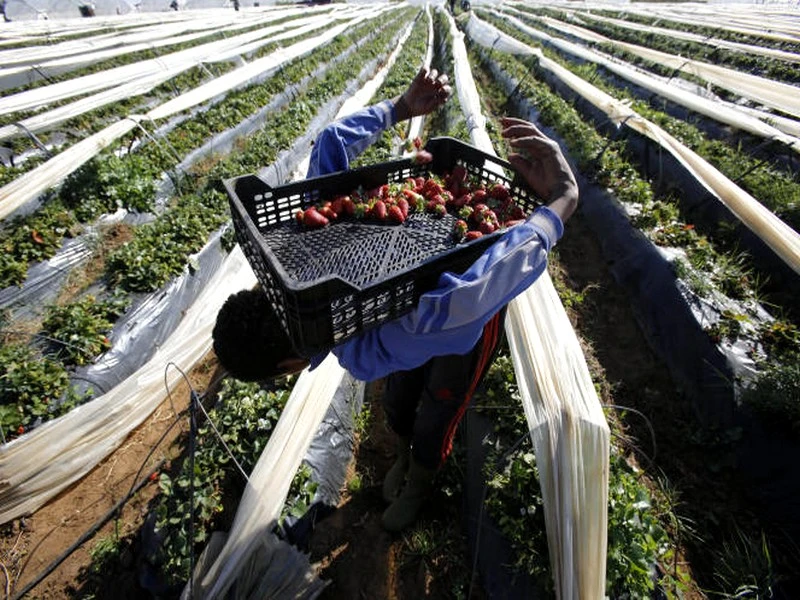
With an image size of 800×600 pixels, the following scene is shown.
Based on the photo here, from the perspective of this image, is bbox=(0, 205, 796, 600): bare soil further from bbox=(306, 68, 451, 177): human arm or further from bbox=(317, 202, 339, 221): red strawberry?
bbox=(306, 68, 451, 177): human arm

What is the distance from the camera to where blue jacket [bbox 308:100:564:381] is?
1.28 meters

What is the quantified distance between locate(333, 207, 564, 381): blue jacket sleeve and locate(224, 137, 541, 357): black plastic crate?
0.34 ft

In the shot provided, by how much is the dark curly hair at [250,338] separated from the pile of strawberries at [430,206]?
0.55m

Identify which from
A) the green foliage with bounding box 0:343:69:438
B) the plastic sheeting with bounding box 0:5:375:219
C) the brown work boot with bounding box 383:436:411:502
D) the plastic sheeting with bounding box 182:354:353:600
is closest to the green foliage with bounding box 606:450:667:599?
the brown work boot with bounding box 383:436:411:502

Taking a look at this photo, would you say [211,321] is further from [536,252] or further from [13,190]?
[536,252]

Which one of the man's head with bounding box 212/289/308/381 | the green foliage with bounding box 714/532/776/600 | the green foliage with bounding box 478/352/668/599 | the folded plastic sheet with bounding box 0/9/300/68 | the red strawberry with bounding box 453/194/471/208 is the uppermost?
the folded plastic sheet with bounding box 0/9/300/68

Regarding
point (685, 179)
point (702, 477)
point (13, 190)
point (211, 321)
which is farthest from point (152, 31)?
point (702, 477)

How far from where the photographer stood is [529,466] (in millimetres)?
2426

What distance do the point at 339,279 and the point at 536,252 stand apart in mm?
719

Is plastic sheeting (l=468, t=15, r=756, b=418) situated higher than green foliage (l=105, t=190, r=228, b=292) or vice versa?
green foliage (l=105, t=190, r=228, b=292)

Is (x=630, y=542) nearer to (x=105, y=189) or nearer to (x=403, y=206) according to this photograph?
(x=403, y=206)

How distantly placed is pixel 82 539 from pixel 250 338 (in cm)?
247

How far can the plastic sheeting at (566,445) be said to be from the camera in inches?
74.4

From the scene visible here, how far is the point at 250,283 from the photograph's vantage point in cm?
426
